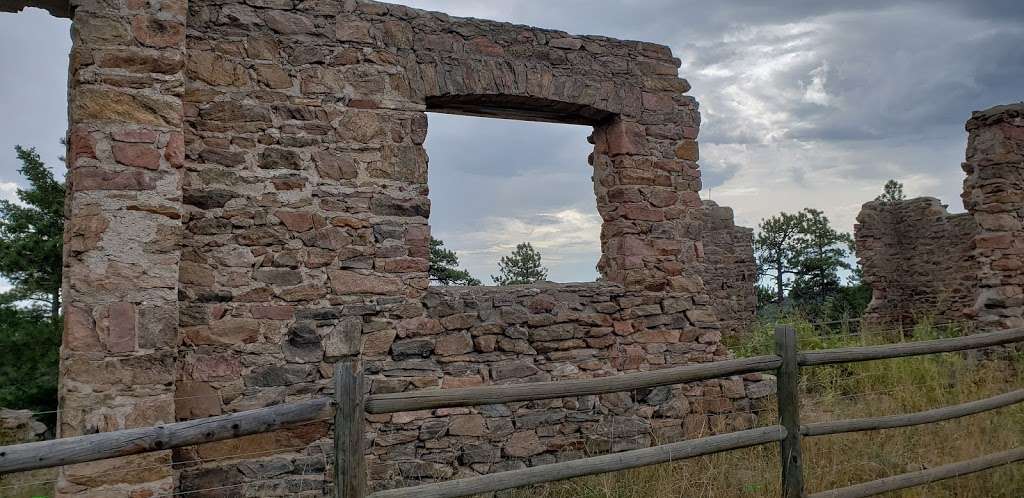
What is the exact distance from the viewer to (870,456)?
14.4 feet

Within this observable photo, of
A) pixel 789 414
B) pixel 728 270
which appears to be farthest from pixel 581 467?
pixel 728 270

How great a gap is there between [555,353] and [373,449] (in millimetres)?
1525

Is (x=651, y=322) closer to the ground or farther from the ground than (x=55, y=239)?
closer to the ground

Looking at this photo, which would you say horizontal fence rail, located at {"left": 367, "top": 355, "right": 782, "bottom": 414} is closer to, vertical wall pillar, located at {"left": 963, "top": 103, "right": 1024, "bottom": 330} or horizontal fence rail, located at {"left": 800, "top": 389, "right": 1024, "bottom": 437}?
horizontal fence rail, located at {"left": 800, "top": 389, "right": 1024, "bottom": 437}

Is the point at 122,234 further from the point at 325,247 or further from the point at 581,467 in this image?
→ the point at 581,467

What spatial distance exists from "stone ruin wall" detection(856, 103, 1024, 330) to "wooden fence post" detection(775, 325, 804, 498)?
18.3 ft

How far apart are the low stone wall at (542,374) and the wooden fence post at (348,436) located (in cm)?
191

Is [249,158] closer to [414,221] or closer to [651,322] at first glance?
[414,221]

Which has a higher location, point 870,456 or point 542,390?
point 542,390

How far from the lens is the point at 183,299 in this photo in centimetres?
438

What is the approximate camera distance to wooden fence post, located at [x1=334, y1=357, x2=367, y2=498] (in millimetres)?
2781

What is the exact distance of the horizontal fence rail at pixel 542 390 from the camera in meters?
2.96

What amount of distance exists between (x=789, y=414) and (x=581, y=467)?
4.09ft

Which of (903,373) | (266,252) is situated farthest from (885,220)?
(266,252)
